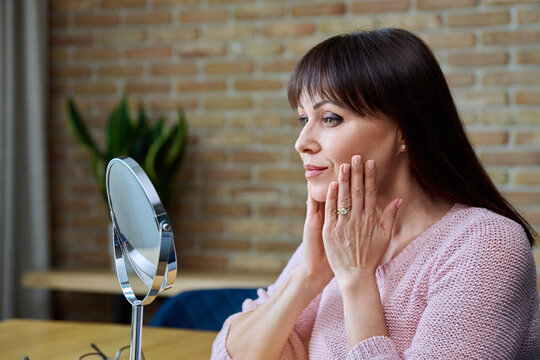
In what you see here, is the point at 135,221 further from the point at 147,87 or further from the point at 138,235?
the point at 147,87

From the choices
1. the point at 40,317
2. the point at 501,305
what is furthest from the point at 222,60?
the point at 501,305

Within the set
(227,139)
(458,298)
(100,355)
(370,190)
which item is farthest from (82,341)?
(227,139)

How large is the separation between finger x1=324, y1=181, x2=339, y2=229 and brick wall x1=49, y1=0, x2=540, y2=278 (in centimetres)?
191

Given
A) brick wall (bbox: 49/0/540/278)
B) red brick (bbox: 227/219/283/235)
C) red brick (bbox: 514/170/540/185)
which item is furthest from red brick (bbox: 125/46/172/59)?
red brick (bbox: 514/170/540/185)

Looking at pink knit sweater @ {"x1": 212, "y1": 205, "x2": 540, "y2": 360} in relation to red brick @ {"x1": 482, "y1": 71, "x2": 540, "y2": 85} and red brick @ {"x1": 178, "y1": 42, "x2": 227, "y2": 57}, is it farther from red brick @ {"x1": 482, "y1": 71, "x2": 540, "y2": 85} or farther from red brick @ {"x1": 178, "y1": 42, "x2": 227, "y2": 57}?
red brick @ {"x1": 178, "y1": 42, "x2": 227, "y2": 57}

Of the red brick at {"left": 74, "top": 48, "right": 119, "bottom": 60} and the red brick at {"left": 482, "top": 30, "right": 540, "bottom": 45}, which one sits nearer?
the red brick at {"left": 482, "top": 30, "right": 540, "bottom": 45}

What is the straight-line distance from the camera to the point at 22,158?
145 inches

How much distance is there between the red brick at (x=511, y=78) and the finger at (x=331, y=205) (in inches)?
77.0

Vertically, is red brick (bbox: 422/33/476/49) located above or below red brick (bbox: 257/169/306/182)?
above

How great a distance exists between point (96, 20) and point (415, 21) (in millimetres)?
1722

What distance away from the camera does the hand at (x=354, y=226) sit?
1380 mm

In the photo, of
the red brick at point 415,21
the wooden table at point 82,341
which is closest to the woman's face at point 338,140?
the wooden table at point 82,341

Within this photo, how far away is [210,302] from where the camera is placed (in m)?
2.29

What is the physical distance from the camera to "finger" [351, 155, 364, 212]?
139cm
